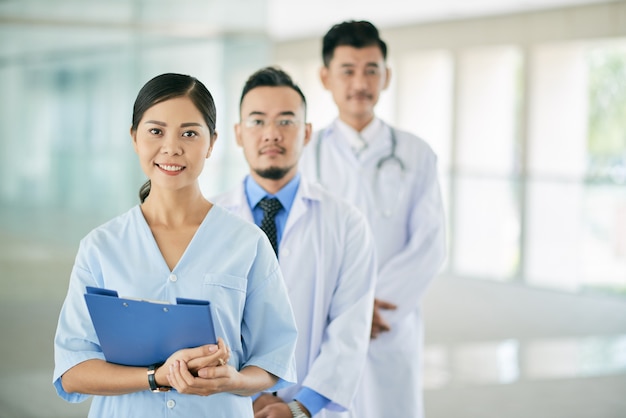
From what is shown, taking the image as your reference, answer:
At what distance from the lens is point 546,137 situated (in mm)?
10016

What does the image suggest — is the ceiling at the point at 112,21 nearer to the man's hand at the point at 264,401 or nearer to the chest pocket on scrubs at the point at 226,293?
the man's hand at the point at 264,401

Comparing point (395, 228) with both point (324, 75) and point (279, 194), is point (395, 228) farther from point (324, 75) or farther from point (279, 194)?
point (279, 194)

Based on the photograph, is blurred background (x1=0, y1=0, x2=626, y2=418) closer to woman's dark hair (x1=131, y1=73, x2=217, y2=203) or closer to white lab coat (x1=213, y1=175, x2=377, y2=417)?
white lab coat (x1=213, y1=175, x2=377, y2=417)

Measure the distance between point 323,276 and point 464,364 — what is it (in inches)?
153

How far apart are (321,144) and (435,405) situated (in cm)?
238

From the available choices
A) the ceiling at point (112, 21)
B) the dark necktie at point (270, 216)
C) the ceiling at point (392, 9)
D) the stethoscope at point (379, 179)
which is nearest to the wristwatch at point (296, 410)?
the dark necktie at point (270, 216)

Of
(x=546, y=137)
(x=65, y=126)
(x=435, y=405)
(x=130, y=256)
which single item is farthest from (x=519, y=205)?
(x=130, y=256)

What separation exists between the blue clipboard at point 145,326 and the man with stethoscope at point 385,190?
139 centimetres

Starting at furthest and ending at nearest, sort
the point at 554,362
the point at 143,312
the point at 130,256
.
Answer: the point at 554,362, the point at 130,256, the point at 143,312

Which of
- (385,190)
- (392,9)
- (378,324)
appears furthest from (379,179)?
(392,9)

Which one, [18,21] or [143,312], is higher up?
[18,21]

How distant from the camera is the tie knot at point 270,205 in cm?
230

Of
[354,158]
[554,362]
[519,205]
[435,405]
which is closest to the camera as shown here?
[354,158]

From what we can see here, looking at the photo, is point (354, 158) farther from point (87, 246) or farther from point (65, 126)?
point (65, 126)
